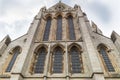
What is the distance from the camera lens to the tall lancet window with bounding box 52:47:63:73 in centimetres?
1336

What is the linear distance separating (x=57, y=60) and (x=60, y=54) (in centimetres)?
91

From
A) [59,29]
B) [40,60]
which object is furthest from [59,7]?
[40,60]

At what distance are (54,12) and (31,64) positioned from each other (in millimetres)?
10645

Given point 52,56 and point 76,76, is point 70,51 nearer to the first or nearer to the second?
point 52,56

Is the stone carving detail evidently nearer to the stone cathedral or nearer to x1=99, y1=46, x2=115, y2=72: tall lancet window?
the stone cathedral

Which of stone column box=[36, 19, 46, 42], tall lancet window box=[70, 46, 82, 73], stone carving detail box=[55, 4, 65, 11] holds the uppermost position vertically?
stone carving detail box=[55, 4, 65, 11]

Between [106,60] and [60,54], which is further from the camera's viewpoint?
[60,54]

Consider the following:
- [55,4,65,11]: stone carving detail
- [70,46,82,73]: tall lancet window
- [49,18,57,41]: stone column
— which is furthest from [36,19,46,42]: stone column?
[70,46,82,73]: tall lancet window

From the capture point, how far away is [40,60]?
47.5ft

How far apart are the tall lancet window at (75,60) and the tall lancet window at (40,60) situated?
2.64 m

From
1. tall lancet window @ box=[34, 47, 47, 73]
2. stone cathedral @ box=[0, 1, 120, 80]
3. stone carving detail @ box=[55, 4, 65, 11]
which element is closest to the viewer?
stone cathedral @ box=[0, 1, 120, 80]

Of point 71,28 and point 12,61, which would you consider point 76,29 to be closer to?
point 71,28

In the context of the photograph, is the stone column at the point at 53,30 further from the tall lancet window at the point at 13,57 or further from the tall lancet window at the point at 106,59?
the tall lancet window at the point at 106,59

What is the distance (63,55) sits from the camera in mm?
14625
